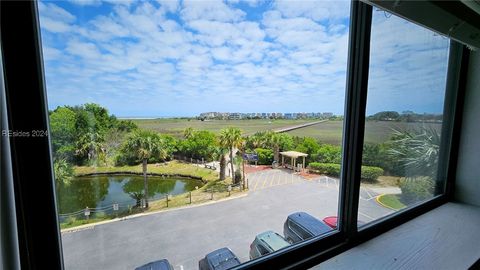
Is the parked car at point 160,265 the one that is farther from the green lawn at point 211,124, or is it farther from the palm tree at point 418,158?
the palm tree at point 418,158

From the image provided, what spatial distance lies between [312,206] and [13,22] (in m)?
1.52

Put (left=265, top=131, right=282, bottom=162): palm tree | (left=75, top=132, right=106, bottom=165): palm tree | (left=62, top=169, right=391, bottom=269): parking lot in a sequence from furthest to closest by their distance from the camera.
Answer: (left=265, top=131, right=282, bottom=162): palm tree < (left=62, top=169, right=391, bottom=269): parking lot < (left=75, top=132, right=106, bottom=165): palm tree

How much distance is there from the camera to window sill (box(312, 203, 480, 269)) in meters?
0.98

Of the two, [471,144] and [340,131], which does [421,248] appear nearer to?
[340,131]

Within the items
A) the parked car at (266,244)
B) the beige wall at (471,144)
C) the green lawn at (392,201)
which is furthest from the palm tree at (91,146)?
the beige wall at (471,144)

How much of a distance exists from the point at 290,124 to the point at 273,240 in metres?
0.83

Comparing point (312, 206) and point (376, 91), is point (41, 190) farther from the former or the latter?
point (376, 91)

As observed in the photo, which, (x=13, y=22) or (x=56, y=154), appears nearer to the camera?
(x=13, y=22)

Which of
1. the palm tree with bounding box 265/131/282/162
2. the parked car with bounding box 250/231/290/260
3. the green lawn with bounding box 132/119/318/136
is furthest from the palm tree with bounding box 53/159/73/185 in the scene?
the palm tree with bounding box 265/131/282/162

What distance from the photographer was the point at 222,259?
972 millimetres

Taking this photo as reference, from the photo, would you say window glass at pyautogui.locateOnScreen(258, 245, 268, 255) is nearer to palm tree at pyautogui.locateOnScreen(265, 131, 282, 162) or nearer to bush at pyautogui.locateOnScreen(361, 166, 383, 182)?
bush at pyautogui.locateOnScreen(361, 166, 383, 182)

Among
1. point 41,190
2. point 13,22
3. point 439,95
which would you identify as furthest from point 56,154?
point 439,95

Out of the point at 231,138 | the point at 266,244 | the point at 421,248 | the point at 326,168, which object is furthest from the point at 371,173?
the point at 231,138

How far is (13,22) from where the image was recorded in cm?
47
